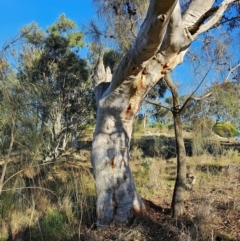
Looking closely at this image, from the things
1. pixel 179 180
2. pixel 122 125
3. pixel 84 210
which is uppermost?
pixel 122 125

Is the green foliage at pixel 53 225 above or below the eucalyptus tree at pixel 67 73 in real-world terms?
below

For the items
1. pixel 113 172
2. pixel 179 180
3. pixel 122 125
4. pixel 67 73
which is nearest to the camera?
pixel 113 172

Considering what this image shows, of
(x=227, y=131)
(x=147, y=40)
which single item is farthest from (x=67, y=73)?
(x=147, y=40)

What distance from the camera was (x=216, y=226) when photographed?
5.04m

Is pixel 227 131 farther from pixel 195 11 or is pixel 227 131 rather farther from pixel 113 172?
pixel 195 11

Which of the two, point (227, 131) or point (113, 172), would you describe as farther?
point (227, 131)

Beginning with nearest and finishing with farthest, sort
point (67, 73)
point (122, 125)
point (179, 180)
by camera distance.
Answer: point (122, 125)
point (179, 180)
point (67, 73)

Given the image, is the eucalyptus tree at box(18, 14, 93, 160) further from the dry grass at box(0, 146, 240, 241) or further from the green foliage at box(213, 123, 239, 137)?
the dry grass at box(0, 146, 240, 241)

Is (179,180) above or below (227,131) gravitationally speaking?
below

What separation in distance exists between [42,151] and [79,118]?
10.2 meters

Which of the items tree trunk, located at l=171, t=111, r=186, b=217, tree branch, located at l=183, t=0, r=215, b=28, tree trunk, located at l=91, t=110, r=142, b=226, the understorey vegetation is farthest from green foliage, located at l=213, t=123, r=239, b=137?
tree branch, located at l=183, t=0, r=215, b=28

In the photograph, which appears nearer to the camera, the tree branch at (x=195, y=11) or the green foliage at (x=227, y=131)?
the tree branch at (x=195, y=11)

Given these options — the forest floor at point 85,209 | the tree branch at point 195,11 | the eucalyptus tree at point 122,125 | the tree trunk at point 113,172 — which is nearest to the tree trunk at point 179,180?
the eucalyptus tree at point 122,125

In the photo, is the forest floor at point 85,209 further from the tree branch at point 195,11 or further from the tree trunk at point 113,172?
A: the tree branch at point 195,11
